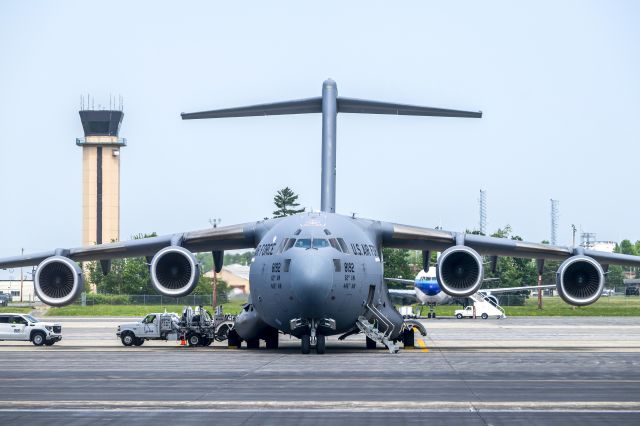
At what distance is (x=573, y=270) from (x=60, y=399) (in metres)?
18.6

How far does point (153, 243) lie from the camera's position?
1320 inches

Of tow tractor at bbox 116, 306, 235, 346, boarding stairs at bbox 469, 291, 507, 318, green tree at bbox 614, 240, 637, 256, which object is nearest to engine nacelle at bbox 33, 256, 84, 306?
tow tractor at bbox 116, 306, 235, 346

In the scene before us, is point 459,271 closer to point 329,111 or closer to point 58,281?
point 329,111

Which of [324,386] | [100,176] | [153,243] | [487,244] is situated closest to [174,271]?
[153,243]

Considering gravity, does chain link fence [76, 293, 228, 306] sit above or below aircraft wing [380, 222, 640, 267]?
below

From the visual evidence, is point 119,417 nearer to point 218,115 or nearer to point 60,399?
point 60,399

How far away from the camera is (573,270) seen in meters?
32.6

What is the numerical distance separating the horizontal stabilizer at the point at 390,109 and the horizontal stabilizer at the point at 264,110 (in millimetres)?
878

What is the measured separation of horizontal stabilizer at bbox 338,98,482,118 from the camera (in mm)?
31688

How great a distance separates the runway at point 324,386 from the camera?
628 inches

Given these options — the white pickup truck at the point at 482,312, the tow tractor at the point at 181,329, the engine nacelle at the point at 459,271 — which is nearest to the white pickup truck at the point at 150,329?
the tow tractor at the point at 181,329

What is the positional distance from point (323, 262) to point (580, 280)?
8.62m

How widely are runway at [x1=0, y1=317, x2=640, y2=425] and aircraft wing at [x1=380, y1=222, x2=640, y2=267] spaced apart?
8.98 feet

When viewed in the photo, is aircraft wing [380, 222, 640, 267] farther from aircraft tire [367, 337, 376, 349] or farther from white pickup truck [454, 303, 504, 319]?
white pickup truck [454, 303, 504, 319]
